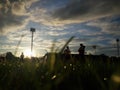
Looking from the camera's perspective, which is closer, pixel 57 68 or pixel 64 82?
pixel 64 82

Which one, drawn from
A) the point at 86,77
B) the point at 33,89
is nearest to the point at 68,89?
the point at 33,89

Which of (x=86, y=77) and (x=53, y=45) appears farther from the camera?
(x=86, y=77)

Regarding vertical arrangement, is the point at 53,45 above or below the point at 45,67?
above

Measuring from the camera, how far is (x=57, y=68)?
3.81 m

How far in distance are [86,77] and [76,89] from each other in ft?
3.12

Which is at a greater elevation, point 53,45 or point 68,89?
point 53,45

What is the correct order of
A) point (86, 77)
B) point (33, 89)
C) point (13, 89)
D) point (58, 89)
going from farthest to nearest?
point (86, 77), point (58, 89), point (13, 89), point (33, 89)

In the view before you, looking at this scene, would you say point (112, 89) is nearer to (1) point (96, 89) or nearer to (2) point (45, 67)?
(1) point (96, 89)

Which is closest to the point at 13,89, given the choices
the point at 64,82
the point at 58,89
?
the point at 58,89

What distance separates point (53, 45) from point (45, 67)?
1833 millimetres

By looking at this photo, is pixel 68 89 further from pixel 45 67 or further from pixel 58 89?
pixel 45 67

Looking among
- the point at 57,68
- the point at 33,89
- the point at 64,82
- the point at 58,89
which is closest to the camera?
the point at 33,89

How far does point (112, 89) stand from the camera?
2.13 metres

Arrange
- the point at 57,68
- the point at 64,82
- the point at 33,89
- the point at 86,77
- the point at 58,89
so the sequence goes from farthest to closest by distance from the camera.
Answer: the point at 57,68 < the point at 86,77 < the point at 64,82 < the point at 58,89 < the point at 33,89
